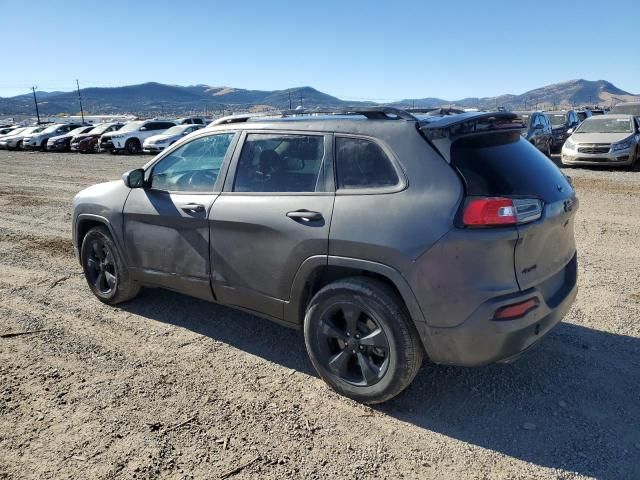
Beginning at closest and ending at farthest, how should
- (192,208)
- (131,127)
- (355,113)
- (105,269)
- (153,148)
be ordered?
(355,113)
(192,208)
(105,269)
(153,148)
(131,127)

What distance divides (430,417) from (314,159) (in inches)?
71.3

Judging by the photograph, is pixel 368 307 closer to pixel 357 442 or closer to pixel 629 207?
→ pixel 357 442

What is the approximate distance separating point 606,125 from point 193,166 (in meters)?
15.4

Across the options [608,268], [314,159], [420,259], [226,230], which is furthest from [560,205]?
[608,268]

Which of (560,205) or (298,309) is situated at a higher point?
(560,205)

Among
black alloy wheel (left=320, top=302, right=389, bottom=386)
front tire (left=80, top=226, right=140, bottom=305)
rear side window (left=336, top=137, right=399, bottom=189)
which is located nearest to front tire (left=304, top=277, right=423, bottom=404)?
black alloy wheel (left=320, top=302, right=389, bottom=386)

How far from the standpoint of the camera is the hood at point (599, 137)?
1455 centimetres

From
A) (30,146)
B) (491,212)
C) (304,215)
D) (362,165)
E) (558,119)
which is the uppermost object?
(362,165)

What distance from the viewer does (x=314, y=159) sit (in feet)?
11.2

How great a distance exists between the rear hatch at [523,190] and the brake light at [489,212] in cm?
2

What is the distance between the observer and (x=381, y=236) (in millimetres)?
2932

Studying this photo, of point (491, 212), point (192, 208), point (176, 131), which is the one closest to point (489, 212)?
point (491, 212)

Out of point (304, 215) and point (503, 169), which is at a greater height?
point (503, 169)

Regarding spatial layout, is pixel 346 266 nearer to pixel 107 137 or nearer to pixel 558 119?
pixel 558 119
